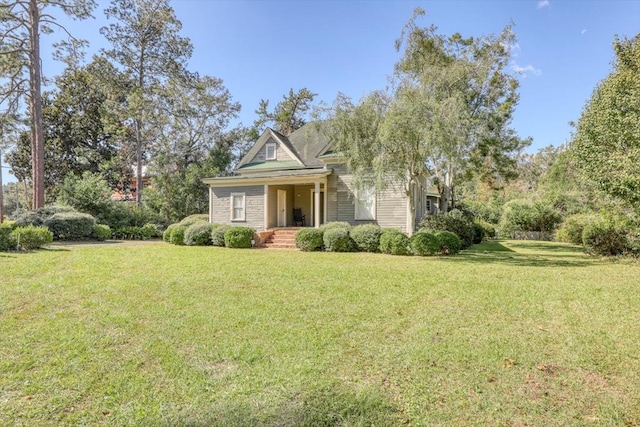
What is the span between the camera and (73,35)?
74.2 ft

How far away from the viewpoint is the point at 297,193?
20.2m

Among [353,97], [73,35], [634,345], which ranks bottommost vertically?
[634,345]

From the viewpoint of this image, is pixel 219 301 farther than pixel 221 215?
No

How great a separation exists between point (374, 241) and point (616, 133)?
862 centimetres

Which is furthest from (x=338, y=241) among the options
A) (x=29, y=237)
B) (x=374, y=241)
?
(x=29, y=237)

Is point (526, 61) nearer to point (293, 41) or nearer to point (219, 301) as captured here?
point (293, 41)

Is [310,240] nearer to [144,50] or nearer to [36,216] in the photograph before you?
[36,216]

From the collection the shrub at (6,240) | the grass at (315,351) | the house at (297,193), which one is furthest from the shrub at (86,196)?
the grass at (315,351)

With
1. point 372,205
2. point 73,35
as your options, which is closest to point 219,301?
point 372,205

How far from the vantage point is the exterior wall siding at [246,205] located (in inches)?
701

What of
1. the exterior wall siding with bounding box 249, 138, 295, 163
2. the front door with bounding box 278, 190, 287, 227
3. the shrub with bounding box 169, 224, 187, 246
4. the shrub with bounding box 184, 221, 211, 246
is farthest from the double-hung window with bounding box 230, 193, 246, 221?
the exterior wall siding with bounding box 249, 138, 295, 163

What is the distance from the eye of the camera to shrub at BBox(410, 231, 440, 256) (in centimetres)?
1200

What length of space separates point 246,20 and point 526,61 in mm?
14489

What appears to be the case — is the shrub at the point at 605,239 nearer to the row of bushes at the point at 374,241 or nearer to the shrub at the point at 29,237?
the row of bushes at the point at 374,241
